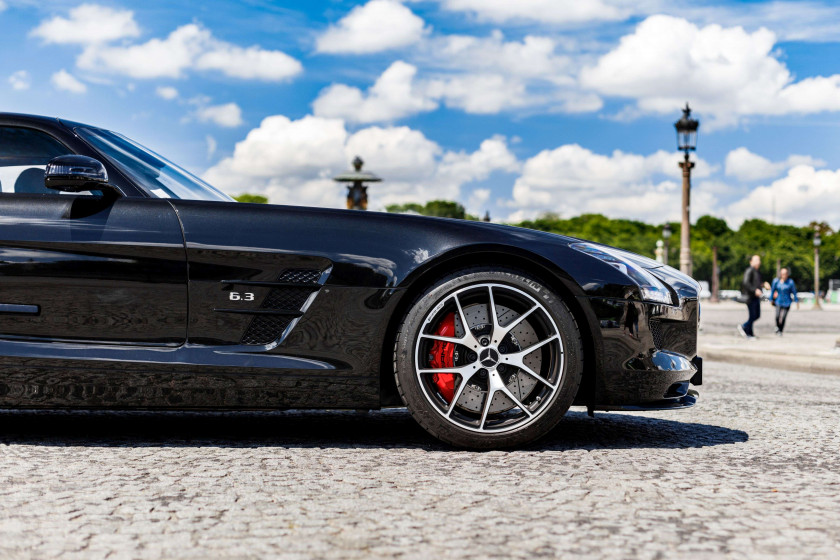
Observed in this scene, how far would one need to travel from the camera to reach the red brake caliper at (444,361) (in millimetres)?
3715

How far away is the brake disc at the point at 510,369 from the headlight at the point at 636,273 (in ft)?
1.39

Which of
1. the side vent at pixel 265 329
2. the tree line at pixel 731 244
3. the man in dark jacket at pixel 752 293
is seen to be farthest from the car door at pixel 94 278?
the tree line at pixel 731 244

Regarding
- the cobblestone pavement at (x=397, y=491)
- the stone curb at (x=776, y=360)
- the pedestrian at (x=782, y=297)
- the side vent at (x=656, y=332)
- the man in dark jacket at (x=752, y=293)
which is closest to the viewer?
the cobblestone pavement at (x=397, y=491)

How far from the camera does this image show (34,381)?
3717 mm

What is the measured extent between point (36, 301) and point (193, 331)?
26.2 inches

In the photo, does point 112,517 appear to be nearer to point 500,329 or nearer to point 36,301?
point 36,301

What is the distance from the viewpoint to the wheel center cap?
3691 mm

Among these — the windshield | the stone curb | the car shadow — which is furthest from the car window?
the stone curb

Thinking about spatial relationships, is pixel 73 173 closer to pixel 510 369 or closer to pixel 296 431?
pixel 296 431

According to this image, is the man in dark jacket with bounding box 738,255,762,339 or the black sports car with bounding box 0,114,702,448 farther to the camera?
the man in dark jacket with bounding box 738,255,762,339

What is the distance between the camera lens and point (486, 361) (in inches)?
145

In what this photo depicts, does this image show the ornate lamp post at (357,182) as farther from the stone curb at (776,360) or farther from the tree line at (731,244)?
the tree line at (731,244)

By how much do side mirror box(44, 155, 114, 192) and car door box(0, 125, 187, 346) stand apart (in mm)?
156

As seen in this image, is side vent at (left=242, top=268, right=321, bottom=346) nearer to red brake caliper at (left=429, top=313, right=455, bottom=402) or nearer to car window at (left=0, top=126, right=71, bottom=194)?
red brake caliper at (left=429, top=313, right=455, bottom=402)
